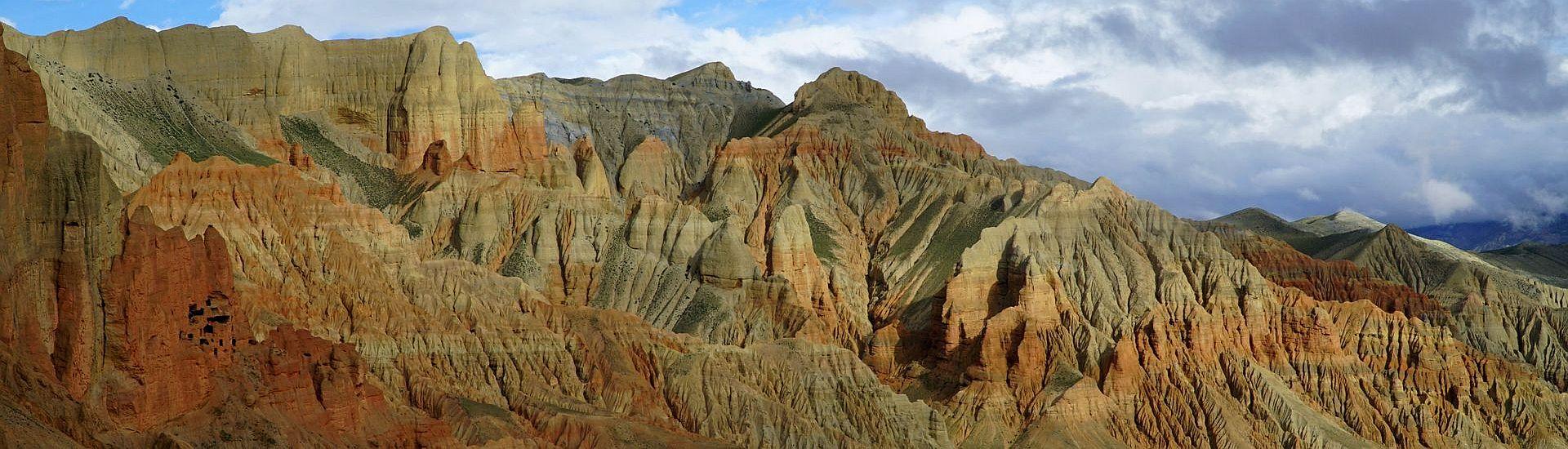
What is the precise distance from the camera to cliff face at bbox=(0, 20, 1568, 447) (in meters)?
55.2

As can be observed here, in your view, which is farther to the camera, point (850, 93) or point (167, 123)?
point (850, 93)

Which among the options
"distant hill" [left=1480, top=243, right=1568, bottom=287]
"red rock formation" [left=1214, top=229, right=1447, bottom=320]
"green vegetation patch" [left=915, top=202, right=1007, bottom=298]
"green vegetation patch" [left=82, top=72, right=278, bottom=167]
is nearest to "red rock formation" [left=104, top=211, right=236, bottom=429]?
"green vegetation patch" [left=82, top=72, right=278, bottom=167]

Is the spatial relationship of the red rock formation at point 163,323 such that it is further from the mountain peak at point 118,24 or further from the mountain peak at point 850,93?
the mountain peak at point 850,93

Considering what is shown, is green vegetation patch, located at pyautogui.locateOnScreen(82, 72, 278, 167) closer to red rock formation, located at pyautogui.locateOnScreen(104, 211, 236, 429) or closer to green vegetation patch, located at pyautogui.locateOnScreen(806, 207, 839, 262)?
green vegetation patch, located at pyautogui.locateOnScreen(806, 207, 839, 262)

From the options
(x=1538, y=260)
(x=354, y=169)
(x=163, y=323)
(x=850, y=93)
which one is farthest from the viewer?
(x=850, y=93)

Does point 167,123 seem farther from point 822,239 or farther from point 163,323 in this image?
point 163,323

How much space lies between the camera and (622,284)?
131250 mm

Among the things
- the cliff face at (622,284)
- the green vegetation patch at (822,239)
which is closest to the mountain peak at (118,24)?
the cliff face at (622,284)

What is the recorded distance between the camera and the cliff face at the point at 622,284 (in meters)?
55.2

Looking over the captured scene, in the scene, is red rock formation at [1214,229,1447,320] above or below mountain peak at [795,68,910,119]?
below

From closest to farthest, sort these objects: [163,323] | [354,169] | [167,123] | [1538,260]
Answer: [163,323]
[167,123]
[354,169]
[1538,260]

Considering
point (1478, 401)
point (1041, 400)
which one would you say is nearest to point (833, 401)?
point (1041, 400)

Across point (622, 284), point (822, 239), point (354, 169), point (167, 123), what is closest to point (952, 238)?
point (822, 239)

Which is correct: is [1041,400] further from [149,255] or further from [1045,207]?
[149,255]
